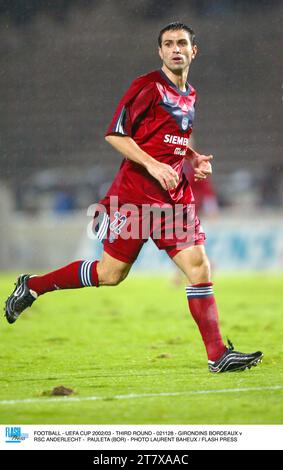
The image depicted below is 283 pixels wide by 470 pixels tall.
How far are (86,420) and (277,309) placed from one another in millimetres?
5131

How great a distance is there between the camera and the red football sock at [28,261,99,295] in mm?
5031

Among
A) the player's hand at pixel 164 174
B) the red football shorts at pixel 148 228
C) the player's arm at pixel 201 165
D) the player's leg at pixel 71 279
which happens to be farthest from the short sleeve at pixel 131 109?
the player's leg at pixel 71 279

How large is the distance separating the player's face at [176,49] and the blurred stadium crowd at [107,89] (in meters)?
3.19

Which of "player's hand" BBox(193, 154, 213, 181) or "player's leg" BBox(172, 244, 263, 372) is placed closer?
"player's leg" BBox(172, 244, 263, 372)

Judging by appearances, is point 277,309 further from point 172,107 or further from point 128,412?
point 128,412

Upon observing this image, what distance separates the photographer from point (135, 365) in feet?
17.2

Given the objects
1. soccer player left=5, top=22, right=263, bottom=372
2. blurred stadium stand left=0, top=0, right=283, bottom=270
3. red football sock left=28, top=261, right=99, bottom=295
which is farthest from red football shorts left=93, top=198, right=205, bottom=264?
blurred stadium stand left=0, top=0, right=283, bottom=270

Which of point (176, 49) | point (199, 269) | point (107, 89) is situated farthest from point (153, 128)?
point (107, 89)

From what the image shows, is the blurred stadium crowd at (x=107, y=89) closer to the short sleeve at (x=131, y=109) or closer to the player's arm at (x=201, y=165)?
the player's arm at (x=201, y=165)

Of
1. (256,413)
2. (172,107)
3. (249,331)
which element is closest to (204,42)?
(249,331)

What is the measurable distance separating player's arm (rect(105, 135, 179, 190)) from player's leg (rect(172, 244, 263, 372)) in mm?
435

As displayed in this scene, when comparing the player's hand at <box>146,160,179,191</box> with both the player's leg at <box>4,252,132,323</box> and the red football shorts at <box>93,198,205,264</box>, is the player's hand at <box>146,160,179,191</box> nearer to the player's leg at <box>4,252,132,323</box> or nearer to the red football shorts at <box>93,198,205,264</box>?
the red football shorts at <box>93,198,205,264</box>

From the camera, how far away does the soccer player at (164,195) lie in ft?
15.6

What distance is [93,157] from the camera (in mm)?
16266
